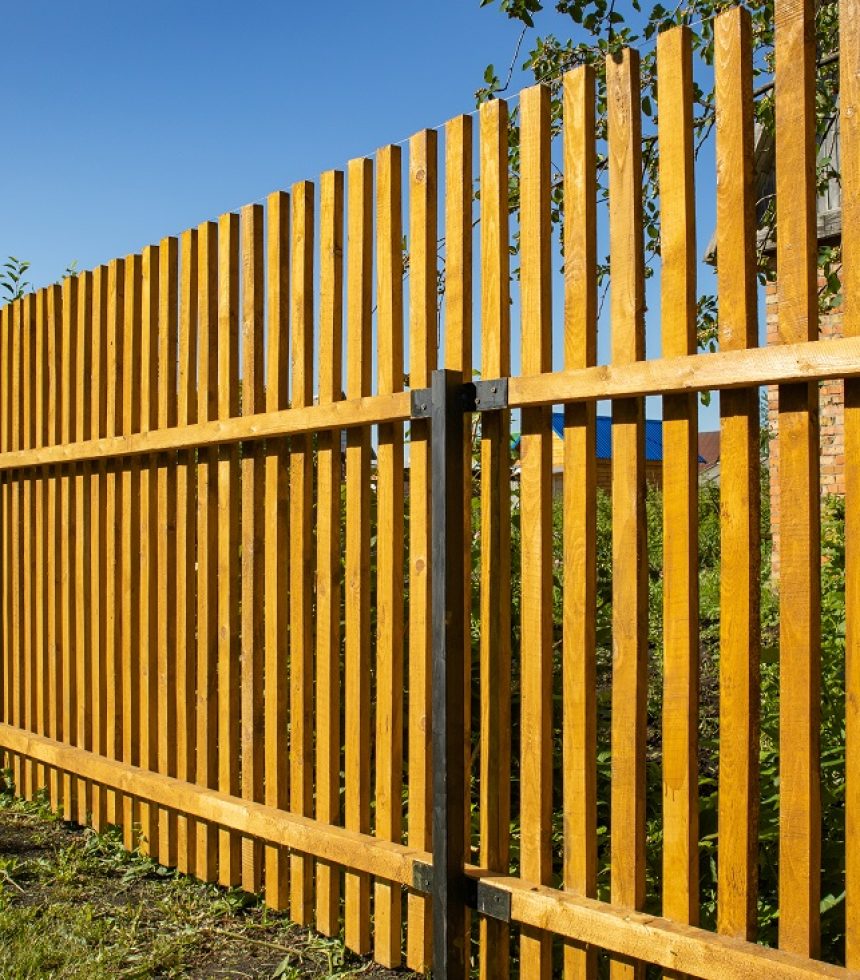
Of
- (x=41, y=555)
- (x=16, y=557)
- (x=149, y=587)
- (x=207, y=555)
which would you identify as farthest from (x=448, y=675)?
(x=16, y=557)

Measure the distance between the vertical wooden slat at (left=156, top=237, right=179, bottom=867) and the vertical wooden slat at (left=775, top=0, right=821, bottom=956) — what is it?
2.45m

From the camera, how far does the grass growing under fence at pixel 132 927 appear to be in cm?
326

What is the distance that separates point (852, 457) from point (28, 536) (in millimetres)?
3964

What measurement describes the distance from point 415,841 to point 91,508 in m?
2.28

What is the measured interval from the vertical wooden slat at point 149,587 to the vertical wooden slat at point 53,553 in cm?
81

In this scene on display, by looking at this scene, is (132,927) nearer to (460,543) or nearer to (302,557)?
(302,557)

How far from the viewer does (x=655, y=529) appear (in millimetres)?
9445

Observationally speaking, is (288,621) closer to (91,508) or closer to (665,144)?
(91,508)

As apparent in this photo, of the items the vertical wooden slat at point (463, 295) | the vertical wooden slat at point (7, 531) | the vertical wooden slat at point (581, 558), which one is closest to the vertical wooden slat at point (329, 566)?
the vertical wooden slat at point (463, 295)

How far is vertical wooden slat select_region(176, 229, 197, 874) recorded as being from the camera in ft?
13.3

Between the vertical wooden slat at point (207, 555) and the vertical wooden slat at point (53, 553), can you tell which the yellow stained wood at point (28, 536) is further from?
the vertical wooden slat at point (207, 555)

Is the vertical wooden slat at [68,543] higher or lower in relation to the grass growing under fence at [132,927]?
higher

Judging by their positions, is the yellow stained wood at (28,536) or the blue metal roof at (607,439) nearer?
the yellow stained wood at (28,536)

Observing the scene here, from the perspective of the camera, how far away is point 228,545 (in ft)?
12.8
